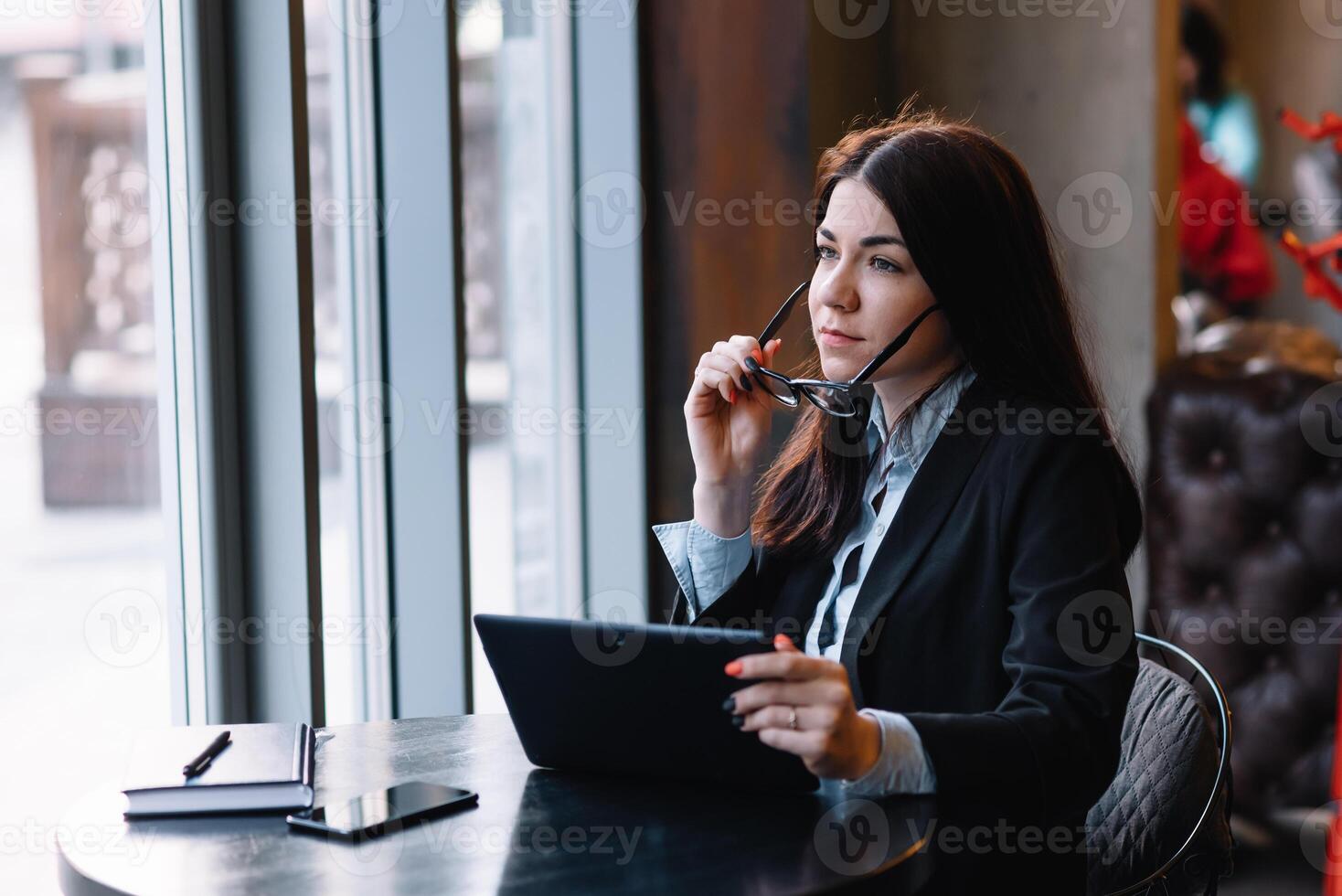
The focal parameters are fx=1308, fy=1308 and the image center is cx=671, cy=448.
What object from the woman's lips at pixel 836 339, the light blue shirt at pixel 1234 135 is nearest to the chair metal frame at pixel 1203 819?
the woman's lips at pixel 836 339

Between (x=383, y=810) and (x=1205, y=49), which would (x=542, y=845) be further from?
(x=1205, y=49)

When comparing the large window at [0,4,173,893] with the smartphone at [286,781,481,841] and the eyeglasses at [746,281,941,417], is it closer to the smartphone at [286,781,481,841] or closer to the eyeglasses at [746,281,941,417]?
the smartphone at [286,781,481,841]

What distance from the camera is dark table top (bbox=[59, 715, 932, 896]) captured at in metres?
0.97

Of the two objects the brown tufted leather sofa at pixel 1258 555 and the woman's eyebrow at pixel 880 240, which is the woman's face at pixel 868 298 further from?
the brown tufted leather sofa at pixel 1258 555

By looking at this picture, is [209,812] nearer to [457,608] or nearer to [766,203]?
[457,608]

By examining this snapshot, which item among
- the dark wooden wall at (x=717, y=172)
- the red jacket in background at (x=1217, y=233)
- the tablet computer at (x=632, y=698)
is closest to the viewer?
the tablet computer at (x=632, y=698)

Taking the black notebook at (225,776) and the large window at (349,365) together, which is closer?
the black notebook at (225,776)

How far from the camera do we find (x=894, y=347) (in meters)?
1.43

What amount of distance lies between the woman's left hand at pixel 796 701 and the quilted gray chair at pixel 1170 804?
1.87 feet

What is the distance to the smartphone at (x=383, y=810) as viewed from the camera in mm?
1063

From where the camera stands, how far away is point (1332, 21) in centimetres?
362

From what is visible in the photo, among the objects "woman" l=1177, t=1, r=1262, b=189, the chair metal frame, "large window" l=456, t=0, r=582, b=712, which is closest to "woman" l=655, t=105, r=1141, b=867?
the chair metal frame

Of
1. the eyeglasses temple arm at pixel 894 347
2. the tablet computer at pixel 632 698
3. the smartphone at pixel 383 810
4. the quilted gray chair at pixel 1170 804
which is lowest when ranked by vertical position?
the quilted gray chair at pixel 1170 804

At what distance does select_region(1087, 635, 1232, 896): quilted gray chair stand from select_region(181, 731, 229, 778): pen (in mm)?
963
